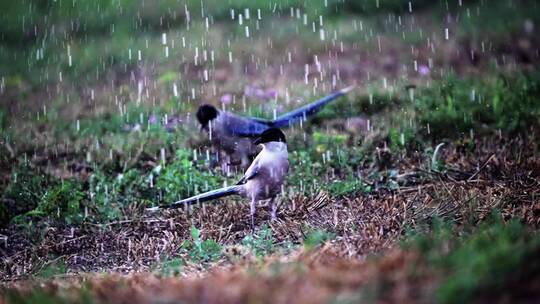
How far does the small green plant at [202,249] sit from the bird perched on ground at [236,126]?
245cm

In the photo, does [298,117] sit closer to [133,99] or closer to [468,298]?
[133,99]

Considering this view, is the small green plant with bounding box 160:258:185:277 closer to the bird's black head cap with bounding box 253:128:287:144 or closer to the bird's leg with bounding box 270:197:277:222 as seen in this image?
the bird's leg with bounding box 270:197:277:222

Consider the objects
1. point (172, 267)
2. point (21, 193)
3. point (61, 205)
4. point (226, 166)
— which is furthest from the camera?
point (226, 166)

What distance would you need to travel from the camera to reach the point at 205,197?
15.9 feet

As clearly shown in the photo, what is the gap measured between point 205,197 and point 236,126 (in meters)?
1.91

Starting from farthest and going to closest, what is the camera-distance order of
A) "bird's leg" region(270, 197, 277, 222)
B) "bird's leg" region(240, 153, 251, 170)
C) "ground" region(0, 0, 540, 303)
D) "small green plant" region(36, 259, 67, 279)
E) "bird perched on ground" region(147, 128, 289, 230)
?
"bird's leg" region(240, 153, 251, 170) < "bird perched on ground" region(147, 128, 289, 230) < "bird's leg" region(270, 197, 277, 222) < "small green plant" region(36, 259, 67, 279) < "ground" region(0, 0, 540, 303)

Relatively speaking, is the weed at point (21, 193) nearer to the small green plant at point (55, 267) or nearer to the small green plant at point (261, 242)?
the small green plant at point (55, 267)

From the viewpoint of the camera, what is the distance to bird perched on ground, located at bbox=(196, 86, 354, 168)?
21.6 feet

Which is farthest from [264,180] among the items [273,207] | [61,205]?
[61,205]

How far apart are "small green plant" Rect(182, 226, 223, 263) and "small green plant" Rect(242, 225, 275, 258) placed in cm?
18

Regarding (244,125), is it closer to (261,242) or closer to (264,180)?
(264,180)

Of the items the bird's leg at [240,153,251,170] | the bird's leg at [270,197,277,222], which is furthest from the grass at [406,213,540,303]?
the bird's leg at [240,153,251,170]

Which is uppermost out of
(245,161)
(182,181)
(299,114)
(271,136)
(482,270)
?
(482,270)

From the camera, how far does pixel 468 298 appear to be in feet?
5.09
